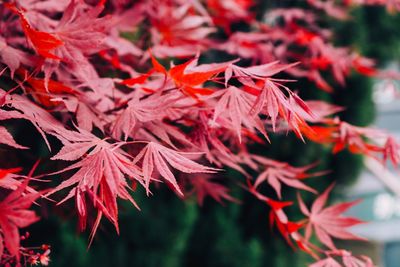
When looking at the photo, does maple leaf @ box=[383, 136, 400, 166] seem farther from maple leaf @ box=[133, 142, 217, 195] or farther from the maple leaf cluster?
maple leaf @ box=[133, 142, 217, 195]

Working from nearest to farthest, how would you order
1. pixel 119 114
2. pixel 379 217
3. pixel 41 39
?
1. pixel 41 39
2. pixel 119 114
3. pixel 379 217

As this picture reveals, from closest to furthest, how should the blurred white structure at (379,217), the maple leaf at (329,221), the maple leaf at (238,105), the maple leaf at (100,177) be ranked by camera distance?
the maple leaf at (100,177)
the maple leaf at (238,105)
the maple leaf at (329,221)
the blurred white structure at (379,217)

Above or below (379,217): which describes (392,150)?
above

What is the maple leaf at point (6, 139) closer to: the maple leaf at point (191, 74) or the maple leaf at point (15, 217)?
the maple leaf at point (15, 217)

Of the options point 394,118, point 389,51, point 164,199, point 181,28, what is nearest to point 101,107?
point 181,28

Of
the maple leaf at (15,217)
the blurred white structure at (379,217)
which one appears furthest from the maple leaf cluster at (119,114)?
the blurred white structure at (379,217)

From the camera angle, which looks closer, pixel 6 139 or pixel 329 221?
pixel 6 139

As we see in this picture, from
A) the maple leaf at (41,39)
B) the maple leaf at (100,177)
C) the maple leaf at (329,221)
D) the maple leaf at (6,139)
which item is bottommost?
the maple leaf at (329,221)

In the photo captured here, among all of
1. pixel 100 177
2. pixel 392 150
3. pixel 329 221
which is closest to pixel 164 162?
pixel 100 177

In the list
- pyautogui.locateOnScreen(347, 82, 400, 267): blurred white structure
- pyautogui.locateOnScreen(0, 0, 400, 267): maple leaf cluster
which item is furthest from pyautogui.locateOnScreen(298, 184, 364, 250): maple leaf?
pyautogui.locateOnScreen(347, 82, 400, 267): blurred white structure

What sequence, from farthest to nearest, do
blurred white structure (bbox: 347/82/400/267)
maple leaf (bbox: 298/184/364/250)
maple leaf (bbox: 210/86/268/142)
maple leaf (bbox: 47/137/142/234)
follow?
blurred white structure (bbox: 347/82/400/267)
maple leaf (bbox: 298/184/364/250)
maple leaf (bbox: 210/86/268/142)
maple leaf (bbox: 47/137/142/234)

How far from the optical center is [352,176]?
2855mm

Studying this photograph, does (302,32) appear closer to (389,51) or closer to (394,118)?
(389,51)

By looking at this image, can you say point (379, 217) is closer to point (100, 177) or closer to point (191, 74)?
point (191, 74)
